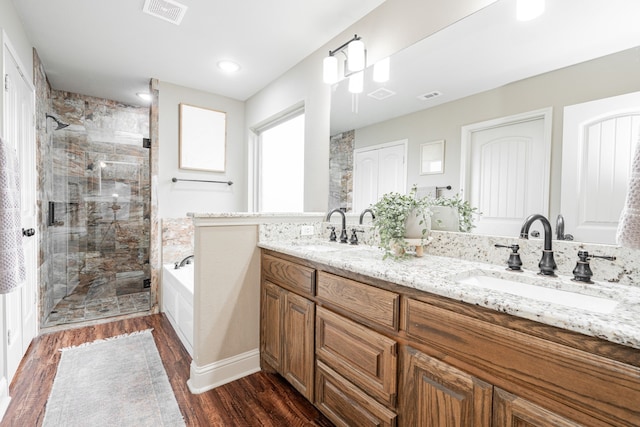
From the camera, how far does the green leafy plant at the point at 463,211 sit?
1475mm

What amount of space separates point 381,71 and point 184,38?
1591 millimetres

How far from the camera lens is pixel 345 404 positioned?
134cm

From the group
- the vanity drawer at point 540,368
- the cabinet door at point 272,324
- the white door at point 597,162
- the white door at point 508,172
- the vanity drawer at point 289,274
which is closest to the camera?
the vanity drawer at point 540,368

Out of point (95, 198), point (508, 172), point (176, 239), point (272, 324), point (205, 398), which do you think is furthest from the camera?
point (95, 198)

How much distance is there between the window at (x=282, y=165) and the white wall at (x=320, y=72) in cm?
16

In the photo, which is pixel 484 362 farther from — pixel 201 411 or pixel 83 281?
pixel 83 281

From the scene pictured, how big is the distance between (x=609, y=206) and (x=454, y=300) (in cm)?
70

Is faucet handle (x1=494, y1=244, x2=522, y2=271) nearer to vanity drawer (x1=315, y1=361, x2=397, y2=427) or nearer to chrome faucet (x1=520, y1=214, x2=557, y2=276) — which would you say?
chrome faucet (x1=520, y1=214, x2=557, y2=276)

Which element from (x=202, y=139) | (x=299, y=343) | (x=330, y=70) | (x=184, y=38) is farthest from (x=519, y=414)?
(x=202, y=139)

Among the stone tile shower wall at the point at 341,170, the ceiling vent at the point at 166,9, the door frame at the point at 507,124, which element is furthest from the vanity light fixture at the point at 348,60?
the ceiling vent at the point at 166,9

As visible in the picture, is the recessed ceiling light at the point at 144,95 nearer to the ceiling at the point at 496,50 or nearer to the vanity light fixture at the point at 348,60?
the vanity light fixture at the point at 348,60

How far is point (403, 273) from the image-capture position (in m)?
1.12

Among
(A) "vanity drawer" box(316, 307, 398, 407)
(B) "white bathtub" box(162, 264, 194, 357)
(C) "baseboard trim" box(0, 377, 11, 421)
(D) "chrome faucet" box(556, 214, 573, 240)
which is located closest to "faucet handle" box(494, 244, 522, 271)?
(D) "chrome faucet" box(556, 214, 573, 240)

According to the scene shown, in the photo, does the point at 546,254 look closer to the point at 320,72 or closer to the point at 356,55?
the point at 356,55
